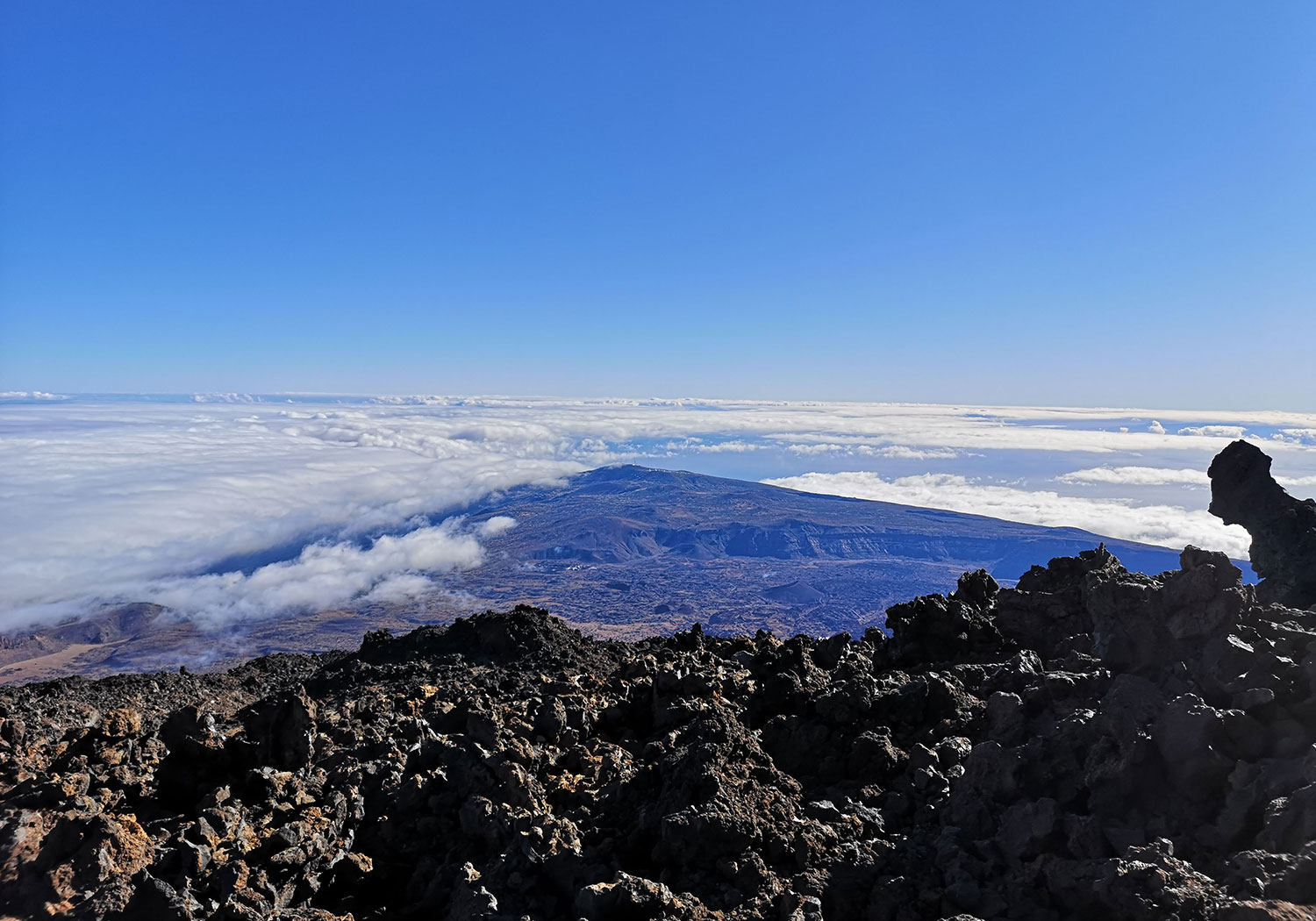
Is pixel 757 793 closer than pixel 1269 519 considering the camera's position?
Yes

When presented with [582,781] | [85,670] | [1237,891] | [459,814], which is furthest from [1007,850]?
[85,670]

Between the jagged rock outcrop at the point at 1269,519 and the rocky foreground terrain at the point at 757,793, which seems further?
the jagged rock outcrop at the point at 1269,519

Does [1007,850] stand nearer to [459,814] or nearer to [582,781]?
[582,781]

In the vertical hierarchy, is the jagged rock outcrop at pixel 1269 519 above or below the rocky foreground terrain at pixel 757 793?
above

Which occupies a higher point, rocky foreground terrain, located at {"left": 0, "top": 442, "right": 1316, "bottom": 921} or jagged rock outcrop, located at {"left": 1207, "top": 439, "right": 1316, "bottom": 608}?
jagged rock outcrop, located at {"left": 1207, "top": 439, "right": 1316, "bottom": 608}

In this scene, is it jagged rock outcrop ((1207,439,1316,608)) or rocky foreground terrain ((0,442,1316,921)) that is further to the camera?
jagged rock outcrop ((1207,439,1316,608))
